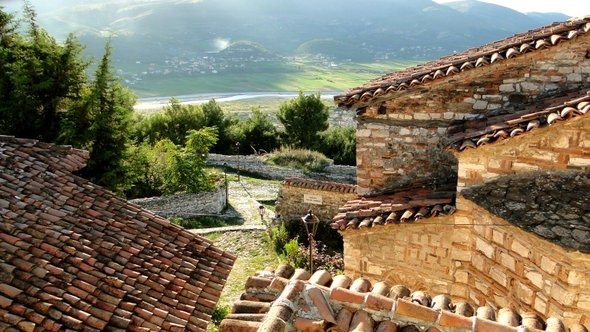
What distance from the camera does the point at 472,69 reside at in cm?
770

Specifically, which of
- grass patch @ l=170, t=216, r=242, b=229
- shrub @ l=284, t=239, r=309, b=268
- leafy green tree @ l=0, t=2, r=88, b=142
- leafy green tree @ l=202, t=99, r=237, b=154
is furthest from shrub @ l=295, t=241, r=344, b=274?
leafy green tree @ l=202, t=99, r=237, b=154

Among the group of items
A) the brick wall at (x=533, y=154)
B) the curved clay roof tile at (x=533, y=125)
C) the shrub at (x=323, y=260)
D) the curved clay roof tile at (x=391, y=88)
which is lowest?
the shrub at (x=323, y=260)

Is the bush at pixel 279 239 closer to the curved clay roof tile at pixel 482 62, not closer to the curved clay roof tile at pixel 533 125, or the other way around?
the curved clay roof tile at pixel 482 62

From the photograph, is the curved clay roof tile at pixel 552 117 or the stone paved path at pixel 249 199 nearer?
the curved clay roof tile at pixel 552 117

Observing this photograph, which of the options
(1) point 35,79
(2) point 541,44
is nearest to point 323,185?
(1) point 35,79

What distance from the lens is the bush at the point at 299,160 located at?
32.2 metres

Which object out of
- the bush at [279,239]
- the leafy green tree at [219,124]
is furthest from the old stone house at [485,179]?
the leafy green tree at [219,124]

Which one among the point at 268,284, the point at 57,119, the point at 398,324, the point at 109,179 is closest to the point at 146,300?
the point at 268,284

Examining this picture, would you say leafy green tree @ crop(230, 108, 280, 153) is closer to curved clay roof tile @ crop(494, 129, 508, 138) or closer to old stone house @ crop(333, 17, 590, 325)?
old stone house @ crop(333, 17, 590, 325)

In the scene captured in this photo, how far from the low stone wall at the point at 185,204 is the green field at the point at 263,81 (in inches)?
3438

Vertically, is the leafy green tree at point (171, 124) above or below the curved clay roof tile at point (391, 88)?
below

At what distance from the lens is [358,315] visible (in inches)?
136

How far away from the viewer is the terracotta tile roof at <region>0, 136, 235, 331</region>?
529cm

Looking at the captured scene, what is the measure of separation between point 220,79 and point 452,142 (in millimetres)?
133465
